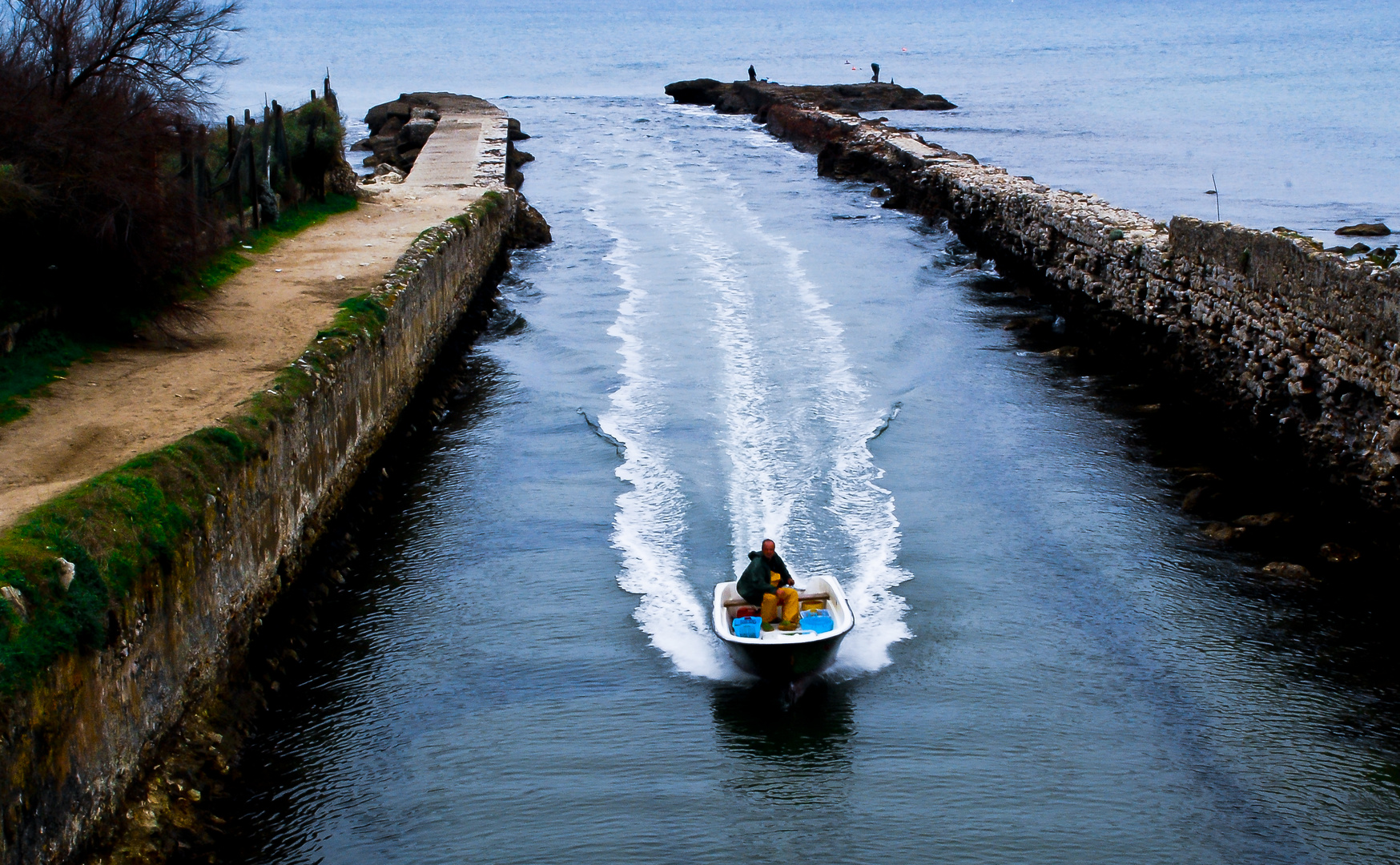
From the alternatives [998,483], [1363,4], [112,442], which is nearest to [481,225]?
[998,483]

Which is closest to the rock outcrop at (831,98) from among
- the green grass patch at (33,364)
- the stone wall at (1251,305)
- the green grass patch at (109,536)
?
the stone wall at (1251,305)

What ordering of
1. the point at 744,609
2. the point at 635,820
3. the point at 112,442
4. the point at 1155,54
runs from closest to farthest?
1. the point at 635,820
2. the point at 112,442
3. the point at 744,609
4. the point at 1155,54

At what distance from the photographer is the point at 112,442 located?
12.3 metres

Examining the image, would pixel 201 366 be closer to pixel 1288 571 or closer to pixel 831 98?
pixel 1288 571

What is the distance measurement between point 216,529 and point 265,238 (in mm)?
13701

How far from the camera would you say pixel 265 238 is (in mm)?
23891

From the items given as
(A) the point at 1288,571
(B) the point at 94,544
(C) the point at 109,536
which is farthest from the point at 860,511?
(B) the point at 94,544

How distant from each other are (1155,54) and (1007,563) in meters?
105

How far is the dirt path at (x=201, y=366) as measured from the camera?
1182 centimetres

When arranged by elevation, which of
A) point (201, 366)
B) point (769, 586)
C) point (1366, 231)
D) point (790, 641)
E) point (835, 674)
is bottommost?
point (835, 674)

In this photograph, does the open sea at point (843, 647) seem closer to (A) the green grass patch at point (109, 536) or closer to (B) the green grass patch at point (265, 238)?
(A) the green grass patch at point (109, 536)

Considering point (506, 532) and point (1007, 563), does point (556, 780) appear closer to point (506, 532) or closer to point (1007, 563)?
point (506, 532)

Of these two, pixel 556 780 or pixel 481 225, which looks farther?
pixel 481 225

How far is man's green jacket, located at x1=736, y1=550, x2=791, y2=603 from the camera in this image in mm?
12922
